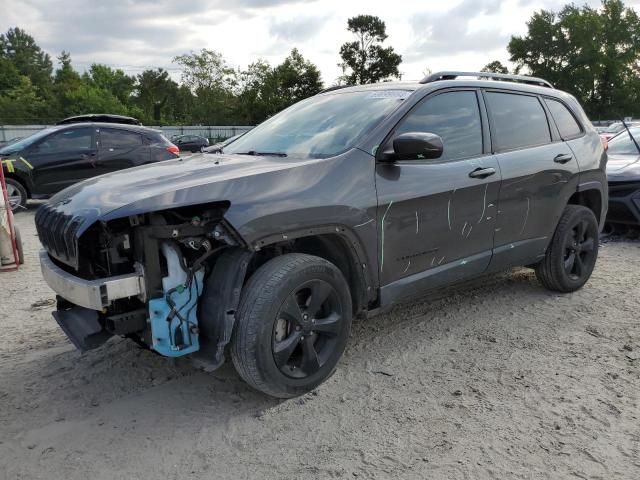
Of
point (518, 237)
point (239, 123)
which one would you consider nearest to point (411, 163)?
point (518, 237)

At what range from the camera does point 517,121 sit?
172 inches

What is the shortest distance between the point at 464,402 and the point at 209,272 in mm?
1586

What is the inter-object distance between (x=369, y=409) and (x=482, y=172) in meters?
1.87

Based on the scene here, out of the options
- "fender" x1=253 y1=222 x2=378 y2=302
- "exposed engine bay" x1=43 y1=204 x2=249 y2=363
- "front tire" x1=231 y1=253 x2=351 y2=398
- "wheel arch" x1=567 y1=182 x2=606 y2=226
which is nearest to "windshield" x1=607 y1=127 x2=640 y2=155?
"wheel arch" x1=567 y1=182 x2=606 y2=226

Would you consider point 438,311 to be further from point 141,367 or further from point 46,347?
point 46,347

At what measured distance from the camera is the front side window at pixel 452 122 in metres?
3.65

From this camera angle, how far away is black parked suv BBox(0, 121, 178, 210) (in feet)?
33.4

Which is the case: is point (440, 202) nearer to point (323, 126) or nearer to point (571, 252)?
point (323, 126)

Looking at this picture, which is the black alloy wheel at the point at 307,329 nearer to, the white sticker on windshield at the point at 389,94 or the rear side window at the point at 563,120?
the white sticker on windshield at the point at 389,94

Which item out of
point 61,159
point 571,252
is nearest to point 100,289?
point 571,252

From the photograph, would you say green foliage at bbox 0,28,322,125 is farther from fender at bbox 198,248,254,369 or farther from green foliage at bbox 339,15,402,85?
fender at bbox 198,248,254,369

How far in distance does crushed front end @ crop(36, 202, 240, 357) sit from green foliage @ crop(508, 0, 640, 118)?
6454cm

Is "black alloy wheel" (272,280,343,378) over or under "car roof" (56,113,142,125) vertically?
under

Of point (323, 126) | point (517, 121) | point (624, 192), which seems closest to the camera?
point (323, 126)
